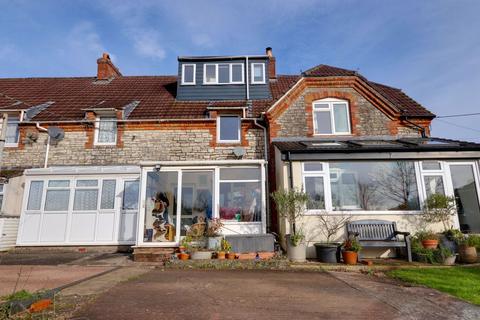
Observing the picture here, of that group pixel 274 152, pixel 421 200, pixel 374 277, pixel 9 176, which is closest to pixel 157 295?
pixel 374 277

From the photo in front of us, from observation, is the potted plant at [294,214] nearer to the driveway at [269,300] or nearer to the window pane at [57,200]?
the driveway at [269,300]

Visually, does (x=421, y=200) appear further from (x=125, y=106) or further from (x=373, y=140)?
(x=125, y=106)

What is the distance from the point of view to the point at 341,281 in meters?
6.24

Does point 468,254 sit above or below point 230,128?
below

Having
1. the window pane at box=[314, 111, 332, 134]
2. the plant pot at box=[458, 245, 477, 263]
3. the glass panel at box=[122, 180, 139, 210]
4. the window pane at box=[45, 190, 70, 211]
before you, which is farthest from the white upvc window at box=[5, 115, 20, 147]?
the plant pot at box=[458, 245, 477, 263]

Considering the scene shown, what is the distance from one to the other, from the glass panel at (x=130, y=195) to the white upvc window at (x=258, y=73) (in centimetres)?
773

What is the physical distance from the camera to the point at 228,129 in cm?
1318

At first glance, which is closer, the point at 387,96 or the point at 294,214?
the point at 294,214

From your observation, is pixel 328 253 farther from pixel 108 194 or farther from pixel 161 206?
pixel 108 194

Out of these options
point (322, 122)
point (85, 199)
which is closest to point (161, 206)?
point (85, 199)

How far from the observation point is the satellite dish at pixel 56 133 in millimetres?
12570

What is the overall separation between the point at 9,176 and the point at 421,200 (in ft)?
50.1

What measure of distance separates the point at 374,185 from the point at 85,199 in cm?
1092

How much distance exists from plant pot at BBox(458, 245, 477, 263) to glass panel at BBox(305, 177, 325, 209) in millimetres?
4050
